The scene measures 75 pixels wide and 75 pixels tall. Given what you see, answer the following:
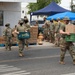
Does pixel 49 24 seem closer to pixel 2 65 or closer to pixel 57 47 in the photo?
pixel 57 47

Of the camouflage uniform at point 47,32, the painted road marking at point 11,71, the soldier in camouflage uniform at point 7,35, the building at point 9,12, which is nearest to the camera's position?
the painted road marking at point 11,71

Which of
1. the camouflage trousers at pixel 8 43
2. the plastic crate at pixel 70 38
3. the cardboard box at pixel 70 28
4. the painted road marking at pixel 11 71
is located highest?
the cardboard box at pixel 70 28

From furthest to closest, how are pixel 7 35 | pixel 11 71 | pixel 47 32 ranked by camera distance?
pixel 47 32, pixel 7 35, pixel 11 71

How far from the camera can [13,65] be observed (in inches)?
465

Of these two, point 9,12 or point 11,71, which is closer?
point 11,71

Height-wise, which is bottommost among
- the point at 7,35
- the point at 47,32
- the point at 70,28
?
the point at 47,32

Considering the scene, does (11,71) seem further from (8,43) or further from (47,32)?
(47,32)

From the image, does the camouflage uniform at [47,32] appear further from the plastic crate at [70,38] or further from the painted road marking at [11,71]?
the painted road marking at [11,71]

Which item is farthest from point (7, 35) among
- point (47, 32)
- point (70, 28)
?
point (70, 28)

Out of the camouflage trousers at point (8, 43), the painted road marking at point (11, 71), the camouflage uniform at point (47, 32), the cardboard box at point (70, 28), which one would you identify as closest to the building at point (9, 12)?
the camouflage uniform at point (47, 32)

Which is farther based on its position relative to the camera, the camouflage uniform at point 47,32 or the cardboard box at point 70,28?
the camouflage uniform at point 47,32

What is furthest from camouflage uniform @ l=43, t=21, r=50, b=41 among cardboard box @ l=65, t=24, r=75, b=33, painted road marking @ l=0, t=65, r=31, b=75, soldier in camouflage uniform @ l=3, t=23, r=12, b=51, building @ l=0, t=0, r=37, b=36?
painted road marking @ l=0, t=65, r=31, b=75

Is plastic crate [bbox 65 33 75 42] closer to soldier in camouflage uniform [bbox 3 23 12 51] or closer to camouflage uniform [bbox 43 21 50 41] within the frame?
soldier in camouflage uniform [bbox 3 23 12 51]

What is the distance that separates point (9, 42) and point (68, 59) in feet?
16.5
